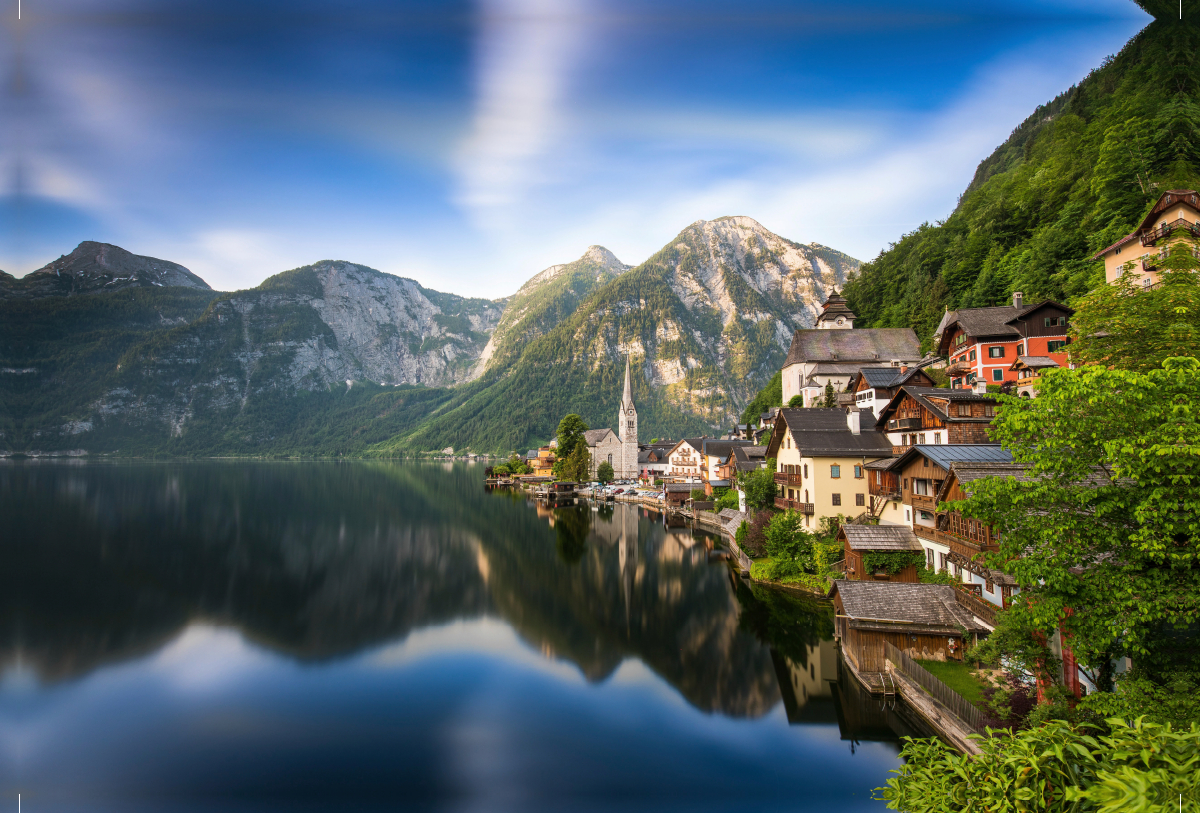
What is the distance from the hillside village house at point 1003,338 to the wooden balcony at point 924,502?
1730 centimetres

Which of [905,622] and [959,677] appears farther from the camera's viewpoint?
[905,622]

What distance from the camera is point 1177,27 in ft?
181

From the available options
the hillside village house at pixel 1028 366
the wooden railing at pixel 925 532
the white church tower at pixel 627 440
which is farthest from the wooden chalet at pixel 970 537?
the white church tower at pixel 627 440

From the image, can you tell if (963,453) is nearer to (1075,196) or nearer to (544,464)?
(1075,196)

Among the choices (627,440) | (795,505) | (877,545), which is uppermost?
(627,440)

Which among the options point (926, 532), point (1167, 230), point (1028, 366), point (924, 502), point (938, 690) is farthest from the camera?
point (1028, 366)

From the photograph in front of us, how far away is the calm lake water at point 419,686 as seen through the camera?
16.3m

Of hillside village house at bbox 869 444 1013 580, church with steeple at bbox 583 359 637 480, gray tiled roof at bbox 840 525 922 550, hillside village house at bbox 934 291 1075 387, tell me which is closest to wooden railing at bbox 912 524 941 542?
hillside village house at bbox 869 444 1013 580

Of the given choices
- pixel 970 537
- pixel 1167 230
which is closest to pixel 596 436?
pixel 1167 230

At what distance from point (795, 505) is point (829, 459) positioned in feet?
13.4

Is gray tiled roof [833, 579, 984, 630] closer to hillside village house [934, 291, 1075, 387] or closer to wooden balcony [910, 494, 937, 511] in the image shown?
wooden balcony [910, 494, 937, 511]

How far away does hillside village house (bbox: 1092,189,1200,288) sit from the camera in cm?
2842

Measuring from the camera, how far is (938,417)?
3038cm

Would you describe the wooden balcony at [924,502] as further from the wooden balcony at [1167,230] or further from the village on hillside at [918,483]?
the wooden balcony at [1167,230]
